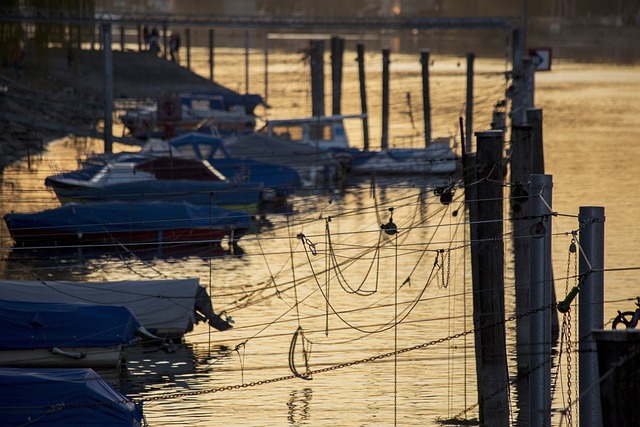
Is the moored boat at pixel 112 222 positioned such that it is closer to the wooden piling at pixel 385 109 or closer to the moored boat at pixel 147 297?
the moored boat at pixel 147 297

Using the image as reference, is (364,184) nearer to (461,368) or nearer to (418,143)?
(418,143)

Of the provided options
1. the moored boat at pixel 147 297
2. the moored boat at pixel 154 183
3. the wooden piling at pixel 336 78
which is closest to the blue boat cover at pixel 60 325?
the moored boat at pixel 147 297

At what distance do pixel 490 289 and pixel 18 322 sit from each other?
23.6 ft

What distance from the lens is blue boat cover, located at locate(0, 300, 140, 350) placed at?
59.2 ft

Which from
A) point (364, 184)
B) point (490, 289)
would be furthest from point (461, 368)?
point (364, 184)

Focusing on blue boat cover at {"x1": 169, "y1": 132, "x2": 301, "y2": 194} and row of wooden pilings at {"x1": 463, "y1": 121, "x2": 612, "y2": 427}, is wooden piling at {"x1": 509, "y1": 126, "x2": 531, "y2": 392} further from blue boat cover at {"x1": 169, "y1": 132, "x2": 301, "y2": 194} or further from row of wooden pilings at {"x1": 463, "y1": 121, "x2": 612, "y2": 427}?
blue boat cover at {"x1": 169, "y1": 132, "x2": 301, "y2": 194}

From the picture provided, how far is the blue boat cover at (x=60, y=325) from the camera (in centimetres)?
1803

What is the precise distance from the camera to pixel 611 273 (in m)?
25.8

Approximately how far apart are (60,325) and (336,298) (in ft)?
24.6

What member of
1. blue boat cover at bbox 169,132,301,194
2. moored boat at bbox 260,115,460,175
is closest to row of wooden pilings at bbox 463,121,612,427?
blue boat cover at bbox 169,132,301,194

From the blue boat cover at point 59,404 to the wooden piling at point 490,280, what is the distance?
3.82 meters

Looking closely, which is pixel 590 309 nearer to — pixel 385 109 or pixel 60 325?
pixel 60 325

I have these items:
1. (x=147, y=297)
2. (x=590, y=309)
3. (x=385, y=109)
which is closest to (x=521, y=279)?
(x=147, y=297)

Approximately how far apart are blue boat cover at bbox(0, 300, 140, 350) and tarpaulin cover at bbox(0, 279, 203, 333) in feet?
3.55
